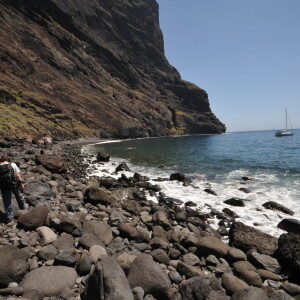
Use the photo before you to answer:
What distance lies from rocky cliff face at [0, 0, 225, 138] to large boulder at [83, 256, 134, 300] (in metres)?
50.9

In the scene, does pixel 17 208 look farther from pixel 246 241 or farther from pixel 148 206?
pixel 246 241

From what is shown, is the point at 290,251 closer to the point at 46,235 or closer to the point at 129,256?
the point at 129,256

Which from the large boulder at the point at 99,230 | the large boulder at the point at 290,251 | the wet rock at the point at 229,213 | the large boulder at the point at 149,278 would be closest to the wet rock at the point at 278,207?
the wet rock at the point at 229,213

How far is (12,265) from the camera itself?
18.9 feet

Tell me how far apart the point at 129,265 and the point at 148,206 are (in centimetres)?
735

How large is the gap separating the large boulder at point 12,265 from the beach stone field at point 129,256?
0.02 m

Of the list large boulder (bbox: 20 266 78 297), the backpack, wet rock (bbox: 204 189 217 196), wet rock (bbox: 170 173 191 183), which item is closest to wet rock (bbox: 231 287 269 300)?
large boulder (bbox: 20 266 78 297)

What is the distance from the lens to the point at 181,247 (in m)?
8.72

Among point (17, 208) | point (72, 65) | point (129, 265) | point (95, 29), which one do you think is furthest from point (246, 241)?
point (95, 29)

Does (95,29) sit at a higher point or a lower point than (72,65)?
higher

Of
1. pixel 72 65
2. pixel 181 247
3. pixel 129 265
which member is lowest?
pixel 181 247

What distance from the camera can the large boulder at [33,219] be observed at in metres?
8.07

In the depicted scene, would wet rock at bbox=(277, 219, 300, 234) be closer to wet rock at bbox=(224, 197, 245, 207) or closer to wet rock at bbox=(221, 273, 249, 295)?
wet rock at bbox=(224, 197, 245, 207)

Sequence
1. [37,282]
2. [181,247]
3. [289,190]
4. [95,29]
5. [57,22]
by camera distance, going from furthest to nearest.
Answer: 1. [95,29]
2. [57,22]
3. [289,190]
4. [181,247]
5. [37,282]
